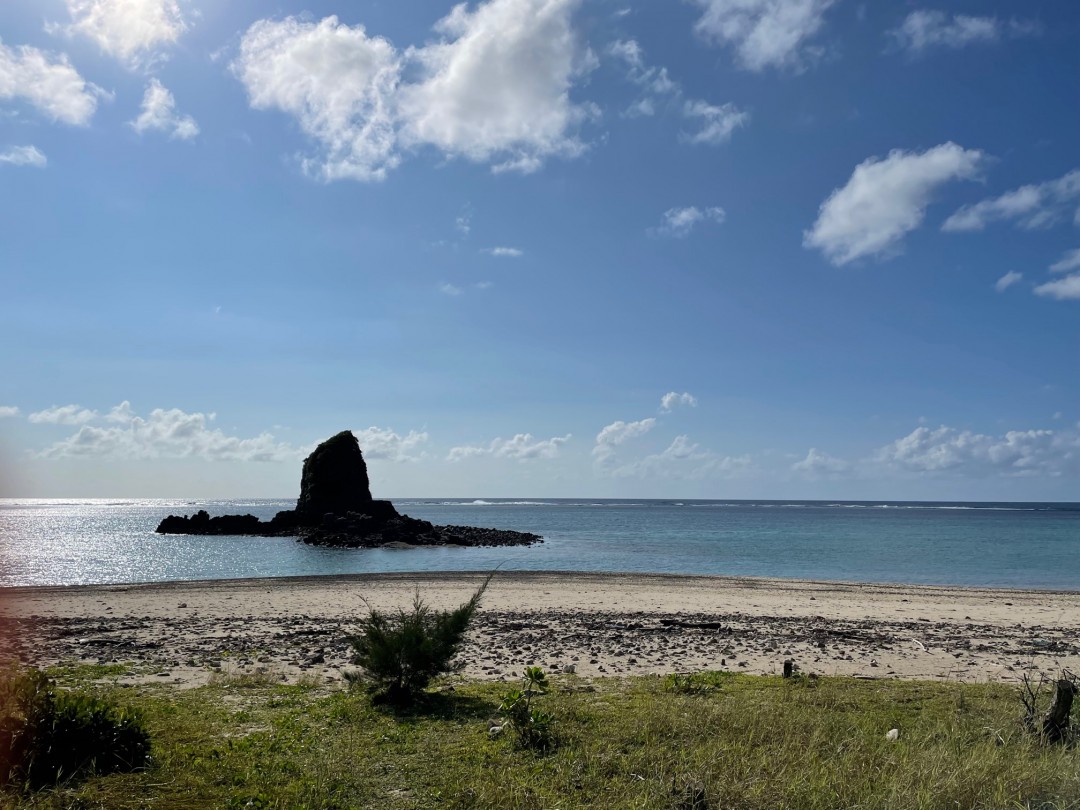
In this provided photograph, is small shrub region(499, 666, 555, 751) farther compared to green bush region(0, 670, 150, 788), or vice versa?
small shrub region(499, 666, 555, 751)

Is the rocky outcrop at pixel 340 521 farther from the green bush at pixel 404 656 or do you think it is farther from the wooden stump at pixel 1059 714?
the wooden stump at pixel 1059 714

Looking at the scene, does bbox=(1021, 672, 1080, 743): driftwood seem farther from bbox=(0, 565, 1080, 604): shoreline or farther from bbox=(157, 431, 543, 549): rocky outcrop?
bbox=(157, 431, 543, 549): rocky outcrop

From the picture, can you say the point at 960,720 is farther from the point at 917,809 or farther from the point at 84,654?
the point at 84,654

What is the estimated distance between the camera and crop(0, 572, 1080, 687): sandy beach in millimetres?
Answer: 14844

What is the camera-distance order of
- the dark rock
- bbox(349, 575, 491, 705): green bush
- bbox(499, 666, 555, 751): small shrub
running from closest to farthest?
bbox(499, 666, 555, 751): small shrub, bbox(349, 575, 491, 705): green bush, the dark rock

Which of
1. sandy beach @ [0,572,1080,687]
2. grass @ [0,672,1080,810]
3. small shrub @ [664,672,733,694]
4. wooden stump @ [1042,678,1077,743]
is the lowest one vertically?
sandy beach @ [0,572,1080,687]

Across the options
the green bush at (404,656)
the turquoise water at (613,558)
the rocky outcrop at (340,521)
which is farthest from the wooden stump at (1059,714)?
the rocky outcrop at (340,521)

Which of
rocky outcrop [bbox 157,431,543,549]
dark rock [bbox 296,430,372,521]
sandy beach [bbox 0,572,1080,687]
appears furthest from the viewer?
dark rock [bbox 296,430,372,521]

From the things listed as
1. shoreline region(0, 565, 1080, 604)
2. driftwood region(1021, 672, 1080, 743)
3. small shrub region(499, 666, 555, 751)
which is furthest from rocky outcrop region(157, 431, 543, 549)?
driftwood region(1021, 672, 1080, 743)

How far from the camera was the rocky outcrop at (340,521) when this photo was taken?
77.6 m

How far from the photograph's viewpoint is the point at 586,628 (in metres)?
20.4

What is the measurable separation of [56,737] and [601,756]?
572cm

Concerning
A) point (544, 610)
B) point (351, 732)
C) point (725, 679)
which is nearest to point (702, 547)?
point (544, 610)

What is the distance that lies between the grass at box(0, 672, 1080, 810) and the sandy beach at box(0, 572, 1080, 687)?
11.1 feet
